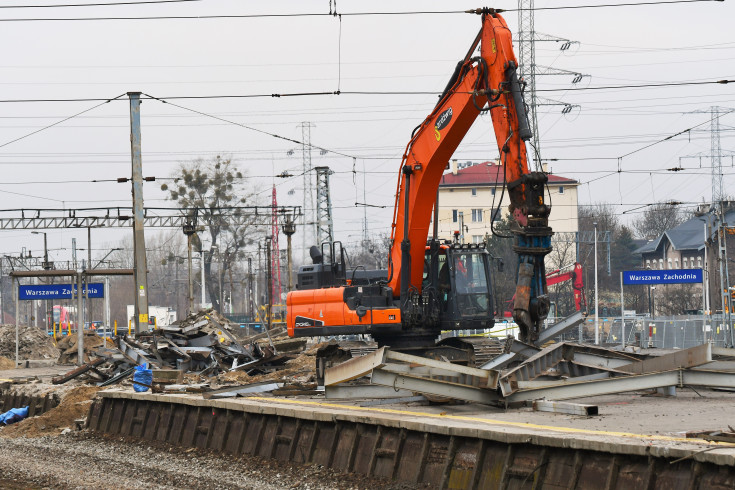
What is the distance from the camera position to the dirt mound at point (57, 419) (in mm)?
21766

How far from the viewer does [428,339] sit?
20.8m

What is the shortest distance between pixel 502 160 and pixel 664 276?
60.2 feet

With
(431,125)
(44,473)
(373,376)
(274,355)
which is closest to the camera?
(373,376)

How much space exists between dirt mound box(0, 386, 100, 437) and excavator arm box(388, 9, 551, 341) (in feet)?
25.9

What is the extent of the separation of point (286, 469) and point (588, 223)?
320 feet

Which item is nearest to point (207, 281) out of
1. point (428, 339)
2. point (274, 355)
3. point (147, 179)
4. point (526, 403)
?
point (147, 179)

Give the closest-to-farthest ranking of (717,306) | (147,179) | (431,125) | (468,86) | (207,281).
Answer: (468,86) → (431,125) → (147,179) → (717,306) → (207,281)

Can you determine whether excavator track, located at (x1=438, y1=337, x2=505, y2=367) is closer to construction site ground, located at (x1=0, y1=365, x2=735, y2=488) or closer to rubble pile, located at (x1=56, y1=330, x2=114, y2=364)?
construction site ground, located at (x1=0, y1=365, x2=735, y2=488)

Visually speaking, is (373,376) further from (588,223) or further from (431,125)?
(588,223)

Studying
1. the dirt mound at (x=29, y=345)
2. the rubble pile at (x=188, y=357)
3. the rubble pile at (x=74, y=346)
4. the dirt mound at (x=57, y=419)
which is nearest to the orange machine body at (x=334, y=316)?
the rubble pile at (x=188, y=357)

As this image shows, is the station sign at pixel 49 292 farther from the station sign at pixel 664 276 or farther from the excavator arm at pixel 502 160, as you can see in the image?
the excavator arm at pixel 502 160

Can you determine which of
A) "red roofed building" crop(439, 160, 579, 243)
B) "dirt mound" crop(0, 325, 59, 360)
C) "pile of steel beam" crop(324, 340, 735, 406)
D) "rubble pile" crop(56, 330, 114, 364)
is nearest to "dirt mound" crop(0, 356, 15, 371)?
"rubble pile" crop(56, 330, 114, 364)

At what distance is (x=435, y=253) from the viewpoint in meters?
21.2

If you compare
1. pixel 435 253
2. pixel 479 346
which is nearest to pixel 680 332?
pixel 479 346
